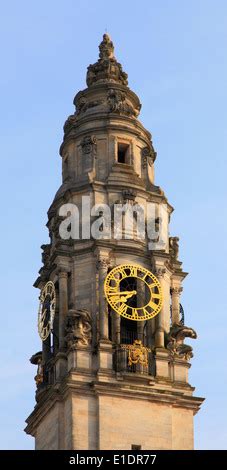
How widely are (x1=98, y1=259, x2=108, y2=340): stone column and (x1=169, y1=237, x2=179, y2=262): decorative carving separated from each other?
426 centimetres

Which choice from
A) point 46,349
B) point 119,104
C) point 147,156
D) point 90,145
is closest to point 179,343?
point 46,349

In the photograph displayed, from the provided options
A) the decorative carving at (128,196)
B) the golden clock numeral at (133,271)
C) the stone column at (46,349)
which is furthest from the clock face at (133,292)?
the stone column at (46,349)

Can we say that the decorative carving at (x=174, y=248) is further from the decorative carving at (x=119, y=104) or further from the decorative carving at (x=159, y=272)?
the decorative carving at (x=119, y=104)

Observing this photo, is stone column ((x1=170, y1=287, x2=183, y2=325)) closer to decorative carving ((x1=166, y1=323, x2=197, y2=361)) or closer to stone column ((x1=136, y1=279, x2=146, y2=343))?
decorative carving ((x1=166, y1=323, x2=197, y2=361))

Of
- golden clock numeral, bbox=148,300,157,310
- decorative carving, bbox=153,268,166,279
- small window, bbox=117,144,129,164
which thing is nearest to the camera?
golden clock numeral, bbox=148,300,157,310

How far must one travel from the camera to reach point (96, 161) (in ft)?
300

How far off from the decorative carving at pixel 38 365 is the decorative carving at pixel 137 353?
14.0 ft

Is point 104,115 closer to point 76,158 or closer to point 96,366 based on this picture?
point 76,158

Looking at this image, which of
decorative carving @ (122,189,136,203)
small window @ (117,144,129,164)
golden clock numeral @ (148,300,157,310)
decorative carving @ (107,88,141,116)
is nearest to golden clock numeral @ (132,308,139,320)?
golden clock numeral @ (148,300,157,310)

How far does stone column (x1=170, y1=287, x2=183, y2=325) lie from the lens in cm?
8938

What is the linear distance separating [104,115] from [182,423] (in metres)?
14.9

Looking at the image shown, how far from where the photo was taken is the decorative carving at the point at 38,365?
289 feet
